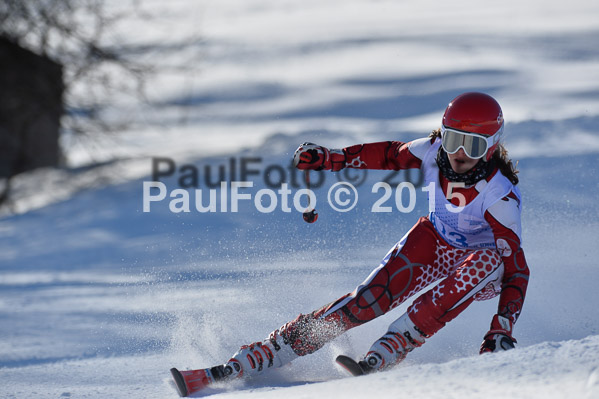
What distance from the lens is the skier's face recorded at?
335 cm

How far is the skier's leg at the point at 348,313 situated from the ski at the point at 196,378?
57 millimetres

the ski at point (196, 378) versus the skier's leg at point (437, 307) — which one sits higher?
the skier's leg at point (437, 307)

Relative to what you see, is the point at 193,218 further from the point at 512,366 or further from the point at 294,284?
the point at 512,366

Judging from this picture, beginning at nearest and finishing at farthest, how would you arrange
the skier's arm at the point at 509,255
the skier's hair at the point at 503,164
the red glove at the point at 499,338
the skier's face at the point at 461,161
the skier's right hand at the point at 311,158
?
the red glove at the point at 499,338 → the skier's arm at the point at 509,255 → the skier's face at the point at 461,161 → the skier's hair at the point at 503,164 → the skier's right hand at the point at 311,158

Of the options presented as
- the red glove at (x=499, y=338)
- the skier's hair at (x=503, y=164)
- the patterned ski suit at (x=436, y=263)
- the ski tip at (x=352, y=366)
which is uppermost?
the skier's hair at (x=503, y=164)

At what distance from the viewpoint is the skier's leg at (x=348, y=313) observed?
11.3 ft

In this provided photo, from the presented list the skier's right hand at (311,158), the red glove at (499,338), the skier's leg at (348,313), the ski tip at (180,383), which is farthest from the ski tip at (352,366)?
the skier's right hand at (311,158)

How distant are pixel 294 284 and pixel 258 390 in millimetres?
1621

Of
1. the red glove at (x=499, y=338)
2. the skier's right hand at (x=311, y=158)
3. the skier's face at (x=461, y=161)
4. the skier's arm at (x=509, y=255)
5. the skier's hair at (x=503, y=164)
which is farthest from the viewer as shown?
the skier's right hand at (x=311, y=158)

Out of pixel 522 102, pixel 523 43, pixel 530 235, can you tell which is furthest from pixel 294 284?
pixel 523 43

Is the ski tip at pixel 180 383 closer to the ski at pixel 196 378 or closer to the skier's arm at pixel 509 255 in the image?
the ski at pixel 196 378
